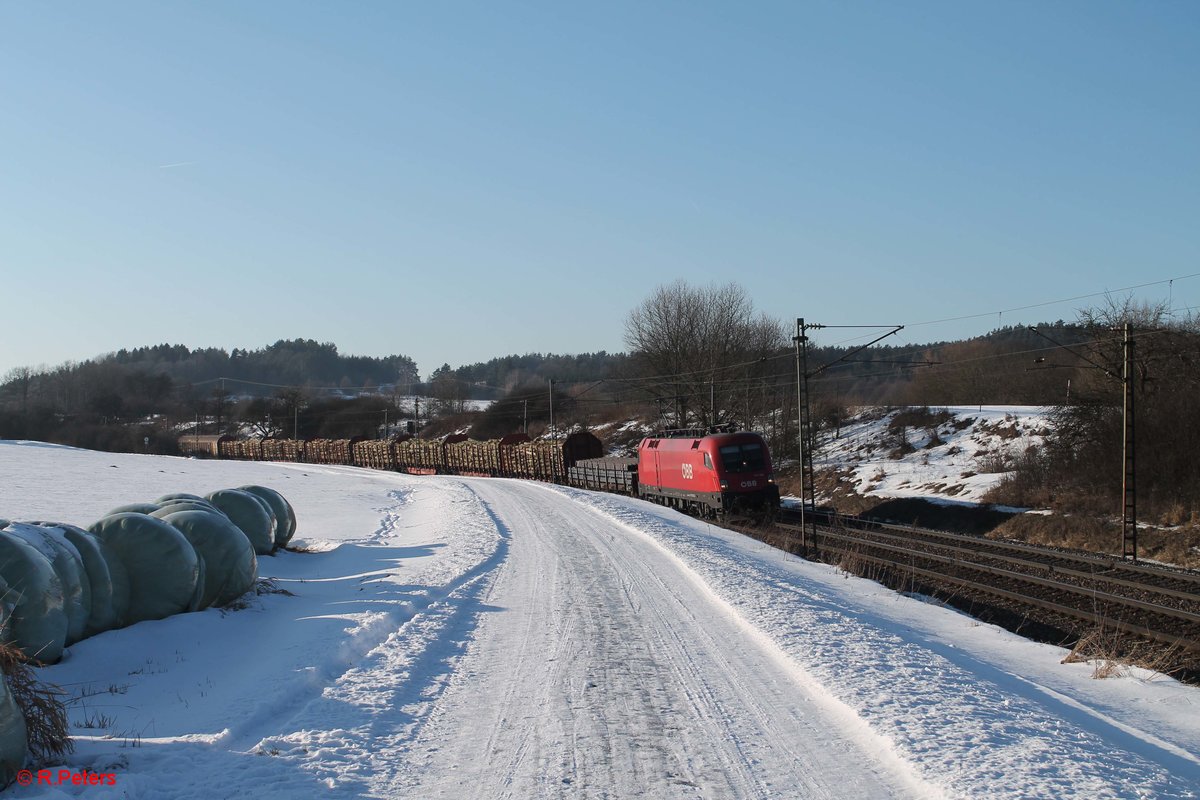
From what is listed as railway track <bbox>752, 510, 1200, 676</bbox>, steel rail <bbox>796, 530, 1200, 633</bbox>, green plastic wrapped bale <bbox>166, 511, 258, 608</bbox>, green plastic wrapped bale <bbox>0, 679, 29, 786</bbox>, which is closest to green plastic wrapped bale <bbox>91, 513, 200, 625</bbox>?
green plastic wrapped bale <bbox>166, 511, 258, 608</bbox>

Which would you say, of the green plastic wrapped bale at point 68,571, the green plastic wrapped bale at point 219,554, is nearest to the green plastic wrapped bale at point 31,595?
the green plastic wrapped bale at point 68,571

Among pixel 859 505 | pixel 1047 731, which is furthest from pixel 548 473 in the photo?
pixel 1047 731

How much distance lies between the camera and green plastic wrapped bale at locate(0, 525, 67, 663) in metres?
8.09

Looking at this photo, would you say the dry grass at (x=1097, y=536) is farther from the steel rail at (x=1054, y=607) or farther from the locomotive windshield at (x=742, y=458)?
the locomotive windshield at (x=742, y=458)

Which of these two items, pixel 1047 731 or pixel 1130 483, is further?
pixel 1130 483

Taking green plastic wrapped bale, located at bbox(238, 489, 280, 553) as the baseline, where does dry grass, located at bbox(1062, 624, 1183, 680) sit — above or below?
below

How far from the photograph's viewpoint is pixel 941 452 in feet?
146

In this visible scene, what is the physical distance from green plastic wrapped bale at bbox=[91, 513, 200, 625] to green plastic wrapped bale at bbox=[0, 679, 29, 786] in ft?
19.1

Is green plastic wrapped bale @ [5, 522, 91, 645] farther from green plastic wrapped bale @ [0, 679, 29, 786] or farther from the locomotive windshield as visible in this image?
the locomotive windshield

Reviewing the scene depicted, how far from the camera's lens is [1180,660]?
12.1m

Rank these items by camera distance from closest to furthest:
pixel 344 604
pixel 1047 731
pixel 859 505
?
pixel 1047 731, pixel 344 604, pixel 859 505

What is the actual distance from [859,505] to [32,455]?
56.3 metres

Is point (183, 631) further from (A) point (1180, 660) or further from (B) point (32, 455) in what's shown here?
(B) point (32, 455)

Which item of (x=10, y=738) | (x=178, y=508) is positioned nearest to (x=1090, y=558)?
(x=178, y=508)
